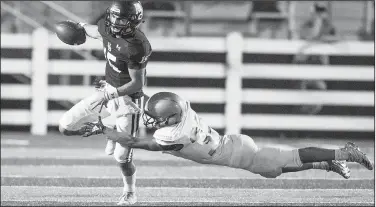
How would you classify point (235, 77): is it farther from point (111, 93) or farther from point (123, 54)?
point (123, 54)

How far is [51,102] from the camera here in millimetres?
11992

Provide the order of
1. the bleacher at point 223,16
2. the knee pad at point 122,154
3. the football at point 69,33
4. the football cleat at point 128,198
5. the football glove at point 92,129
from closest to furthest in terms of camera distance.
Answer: the football glove at point 92,129, the football at point 69,33, the knee pad at point 122,154, the football cleat at point 128,198, the bleacher at point 223,16

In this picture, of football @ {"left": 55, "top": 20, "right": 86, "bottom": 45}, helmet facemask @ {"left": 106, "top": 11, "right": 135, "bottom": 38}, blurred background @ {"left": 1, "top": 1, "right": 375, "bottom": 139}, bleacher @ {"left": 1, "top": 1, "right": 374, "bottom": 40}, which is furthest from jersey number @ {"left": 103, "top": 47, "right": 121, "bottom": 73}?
bleacher @ {"left": 1, "top": 1, "right": 374, "bottom": 40}

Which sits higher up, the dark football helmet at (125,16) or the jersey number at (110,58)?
the dark football helmet at (125,16)

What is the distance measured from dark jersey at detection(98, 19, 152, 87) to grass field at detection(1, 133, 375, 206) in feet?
4.16

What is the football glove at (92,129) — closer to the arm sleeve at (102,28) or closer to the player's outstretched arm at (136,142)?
the player's outstretched arm at (136,142)

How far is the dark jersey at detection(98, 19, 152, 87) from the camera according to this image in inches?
166

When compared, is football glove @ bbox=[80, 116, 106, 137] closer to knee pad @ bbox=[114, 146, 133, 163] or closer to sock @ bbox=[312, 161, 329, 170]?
knee pad @ bbox=[114, 146, 133, 163]

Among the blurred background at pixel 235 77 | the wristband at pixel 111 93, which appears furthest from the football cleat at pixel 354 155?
the blurred background at pixel 235 77

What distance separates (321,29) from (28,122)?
13.8 ft

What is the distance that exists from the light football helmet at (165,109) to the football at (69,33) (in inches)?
22.4

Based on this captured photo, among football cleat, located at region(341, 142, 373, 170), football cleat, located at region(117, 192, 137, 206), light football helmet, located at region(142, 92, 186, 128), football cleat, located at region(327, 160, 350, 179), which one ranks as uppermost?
light football helmet, located at region(142, 92, 186, 128)

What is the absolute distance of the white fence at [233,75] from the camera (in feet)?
35.8

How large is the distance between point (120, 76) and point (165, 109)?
87cm
